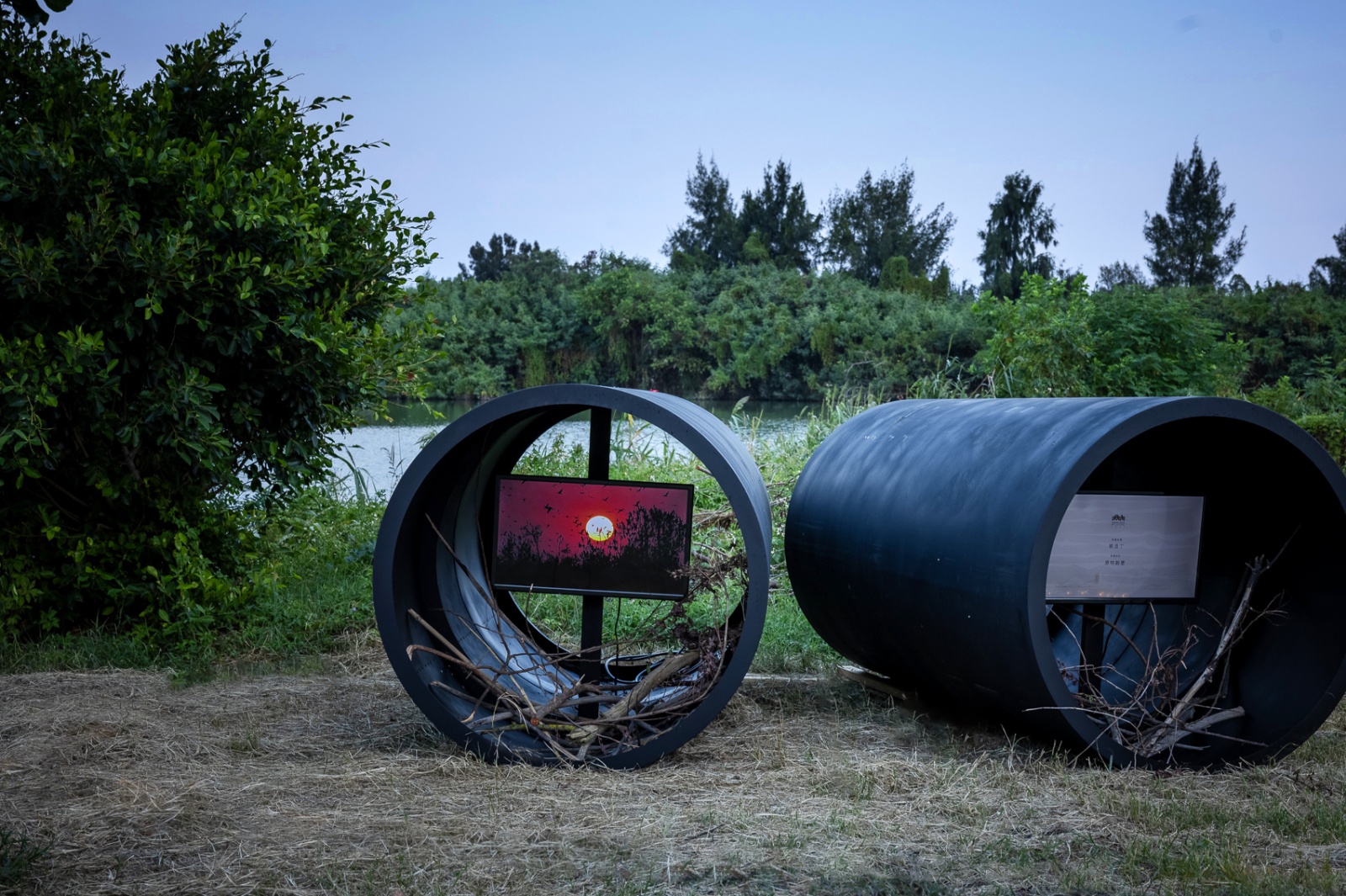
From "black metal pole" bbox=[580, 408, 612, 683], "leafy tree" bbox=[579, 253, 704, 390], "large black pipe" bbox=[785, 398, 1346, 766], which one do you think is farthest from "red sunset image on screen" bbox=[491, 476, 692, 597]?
"leafy tree" bbox=[579, 253, 704, 390]

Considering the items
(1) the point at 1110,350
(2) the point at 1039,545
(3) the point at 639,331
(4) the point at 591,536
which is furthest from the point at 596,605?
(3) the point at 639,331

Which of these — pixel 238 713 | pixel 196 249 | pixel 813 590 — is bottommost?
pixel 238 713

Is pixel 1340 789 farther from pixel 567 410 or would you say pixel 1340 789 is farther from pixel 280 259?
pixel 280 259

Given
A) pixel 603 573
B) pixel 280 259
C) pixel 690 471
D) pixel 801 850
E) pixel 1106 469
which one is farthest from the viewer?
pixel 690 471

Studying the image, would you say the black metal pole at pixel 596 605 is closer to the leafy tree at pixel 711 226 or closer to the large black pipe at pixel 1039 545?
the large black pipe at pixel 1039 545

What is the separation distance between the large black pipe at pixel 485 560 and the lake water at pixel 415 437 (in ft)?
2.31

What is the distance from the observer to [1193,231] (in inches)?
1656

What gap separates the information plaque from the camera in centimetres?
418

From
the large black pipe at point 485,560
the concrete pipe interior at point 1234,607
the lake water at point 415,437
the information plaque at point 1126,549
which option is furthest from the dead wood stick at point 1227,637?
the lake water at point 415,437

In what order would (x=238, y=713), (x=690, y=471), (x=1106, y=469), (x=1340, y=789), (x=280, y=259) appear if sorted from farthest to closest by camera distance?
(x=690, y=471) < (x=280, y=259) < (x=1106, y=469) < (x=238, y=713) < (x=1340, y=789)

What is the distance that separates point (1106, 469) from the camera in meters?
4.98

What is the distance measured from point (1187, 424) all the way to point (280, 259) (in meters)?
4.46

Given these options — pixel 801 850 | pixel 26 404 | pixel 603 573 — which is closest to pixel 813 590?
pixel 603 573

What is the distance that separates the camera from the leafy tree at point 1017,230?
143 ft
